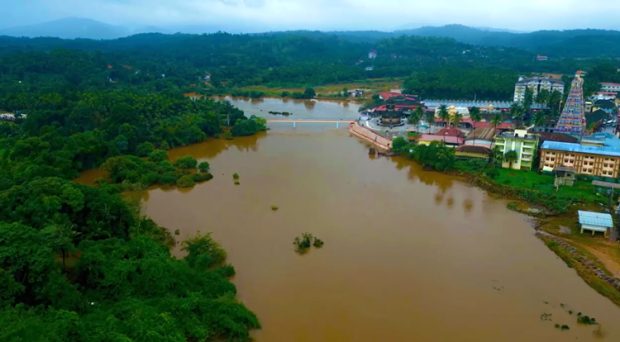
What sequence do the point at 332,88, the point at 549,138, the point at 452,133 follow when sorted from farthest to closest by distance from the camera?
the point at 332,88
the point at 452,133
the point at 549,138

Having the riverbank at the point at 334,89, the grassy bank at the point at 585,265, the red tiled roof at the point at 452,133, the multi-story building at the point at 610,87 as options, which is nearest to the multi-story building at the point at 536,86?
the multi-story building at the point at 610,87

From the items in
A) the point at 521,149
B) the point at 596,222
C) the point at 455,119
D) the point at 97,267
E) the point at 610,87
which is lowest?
the point at 596,222

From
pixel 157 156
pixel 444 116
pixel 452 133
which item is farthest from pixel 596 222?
pixel 157 156

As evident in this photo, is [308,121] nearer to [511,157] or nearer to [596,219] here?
[511,157]

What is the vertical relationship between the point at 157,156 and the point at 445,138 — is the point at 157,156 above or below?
below

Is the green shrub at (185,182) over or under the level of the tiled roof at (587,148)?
under

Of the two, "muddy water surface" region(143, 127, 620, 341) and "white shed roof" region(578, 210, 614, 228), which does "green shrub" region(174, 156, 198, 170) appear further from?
"white shed roof" region(578, 210, 614, 228)

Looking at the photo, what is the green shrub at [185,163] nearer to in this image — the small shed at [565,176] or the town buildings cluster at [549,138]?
the town buildings cluster at [549,138]
